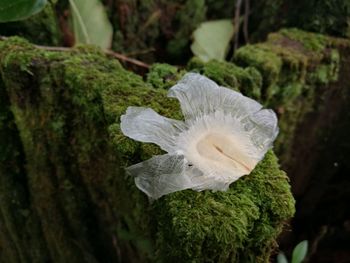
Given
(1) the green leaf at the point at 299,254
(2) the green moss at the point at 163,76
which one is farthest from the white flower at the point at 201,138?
(1) the green leaf at the point at 299,254

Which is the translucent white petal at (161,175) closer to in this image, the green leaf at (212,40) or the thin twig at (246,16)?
the green leaf at (212,40)

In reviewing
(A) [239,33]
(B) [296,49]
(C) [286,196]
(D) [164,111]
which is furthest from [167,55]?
(C) [286,196]

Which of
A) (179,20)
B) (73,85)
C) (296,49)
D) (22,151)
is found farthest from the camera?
(179,20)

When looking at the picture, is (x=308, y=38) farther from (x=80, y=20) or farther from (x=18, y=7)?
(x=18, y=7)

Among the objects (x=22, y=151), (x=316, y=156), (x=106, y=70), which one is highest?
(x=106, y=70)

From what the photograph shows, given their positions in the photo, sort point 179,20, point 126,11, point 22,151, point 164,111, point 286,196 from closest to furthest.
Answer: point 286,196 → point 164,111 → point 22,151 → point 126,11 → point 179,20

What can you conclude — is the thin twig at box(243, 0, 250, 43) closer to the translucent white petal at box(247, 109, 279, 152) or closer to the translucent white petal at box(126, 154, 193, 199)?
the translucent white petal at box(247, 109, 279, 152)

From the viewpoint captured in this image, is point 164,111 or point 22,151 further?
point 22,151

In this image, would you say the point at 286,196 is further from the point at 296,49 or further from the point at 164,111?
the point at 296,49
